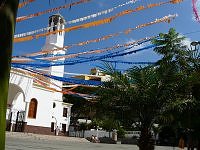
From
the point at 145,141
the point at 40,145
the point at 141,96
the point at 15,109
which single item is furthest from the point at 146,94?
the point at 15,109

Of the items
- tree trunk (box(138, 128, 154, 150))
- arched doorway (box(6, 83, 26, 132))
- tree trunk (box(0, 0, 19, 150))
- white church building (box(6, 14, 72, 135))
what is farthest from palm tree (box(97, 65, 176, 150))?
arched doorway (box(6, 83, 26, 132))

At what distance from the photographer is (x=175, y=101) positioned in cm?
1203

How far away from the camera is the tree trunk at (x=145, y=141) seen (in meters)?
11.5

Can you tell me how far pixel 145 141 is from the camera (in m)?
11.5

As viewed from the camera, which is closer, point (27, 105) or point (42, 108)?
point (27, 105)

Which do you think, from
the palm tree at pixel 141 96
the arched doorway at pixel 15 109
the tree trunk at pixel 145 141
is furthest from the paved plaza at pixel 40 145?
the tree trunk at pixel 145 141

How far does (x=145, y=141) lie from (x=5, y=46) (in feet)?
31.5

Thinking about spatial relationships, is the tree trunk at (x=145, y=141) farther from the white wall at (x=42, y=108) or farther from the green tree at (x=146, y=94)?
the white wall at (x=42, y=108)

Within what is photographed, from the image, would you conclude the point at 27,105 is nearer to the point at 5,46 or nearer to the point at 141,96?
the point at 141,96

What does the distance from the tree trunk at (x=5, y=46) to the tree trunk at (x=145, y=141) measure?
951 cm

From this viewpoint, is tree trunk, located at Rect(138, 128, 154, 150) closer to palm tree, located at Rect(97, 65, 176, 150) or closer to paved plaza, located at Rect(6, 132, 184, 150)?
palm tree, located at Rect(97, 65, 176, 150)

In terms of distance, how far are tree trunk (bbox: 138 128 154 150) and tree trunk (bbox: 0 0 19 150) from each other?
31.2ft

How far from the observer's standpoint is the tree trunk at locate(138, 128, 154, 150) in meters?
11.5

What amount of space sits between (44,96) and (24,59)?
40.5 ft
